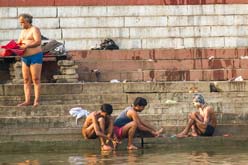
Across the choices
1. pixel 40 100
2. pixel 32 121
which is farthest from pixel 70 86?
pixel 32 121

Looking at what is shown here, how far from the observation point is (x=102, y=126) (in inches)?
456

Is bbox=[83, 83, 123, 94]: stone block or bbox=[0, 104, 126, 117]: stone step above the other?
bbox=[83, 83, 123, 94]: stone block

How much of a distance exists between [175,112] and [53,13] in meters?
4.92

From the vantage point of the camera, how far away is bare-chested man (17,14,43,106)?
12.8m

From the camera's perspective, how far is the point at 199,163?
982 cm

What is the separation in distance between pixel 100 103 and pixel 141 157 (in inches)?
113

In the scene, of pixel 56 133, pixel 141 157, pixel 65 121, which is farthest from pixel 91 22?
pixel 141 157

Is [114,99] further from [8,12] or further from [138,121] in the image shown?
[8,12]

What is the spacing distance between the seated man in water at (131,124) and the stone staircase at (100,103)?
0.58 meters

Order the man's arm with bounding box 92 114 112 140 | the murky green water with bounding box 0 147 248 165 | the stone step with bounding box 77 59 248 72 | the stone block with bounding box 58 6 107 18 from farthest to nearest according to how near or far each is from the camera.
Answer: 1. the stone block with bounding box 58 6 107 18
2. the stone step with bounding box 77 59 248 72
3. the man's arm with bounding box 92 114 112 140
4. the murky green water with bounding box 0 147 248 165

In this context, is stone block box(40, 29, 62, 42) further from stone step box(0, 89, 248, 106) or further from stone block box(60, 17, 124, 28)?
stone step box(0, 89, 248, 106)

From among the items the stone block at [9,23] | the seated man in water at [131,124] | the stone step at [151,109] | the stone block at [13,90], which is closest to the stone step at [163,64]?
the stone block at [9,23]

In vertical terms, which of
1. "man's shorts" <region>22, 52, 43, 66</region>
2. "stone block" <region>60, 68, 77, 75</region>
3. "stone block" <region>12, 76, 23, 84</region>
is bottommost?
"stone block" <region>12, 76, 23, 84</region>

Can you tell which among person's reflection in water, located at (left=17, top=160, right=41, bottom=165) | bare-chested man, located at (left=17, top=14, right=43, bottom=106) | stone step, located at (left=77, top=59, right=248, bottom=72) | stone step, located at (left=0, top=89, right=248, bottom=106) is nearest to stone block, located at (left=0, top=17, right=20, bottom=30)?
stone step, located at (left=77, top=59, right=248, bottom=72)
